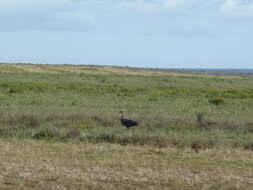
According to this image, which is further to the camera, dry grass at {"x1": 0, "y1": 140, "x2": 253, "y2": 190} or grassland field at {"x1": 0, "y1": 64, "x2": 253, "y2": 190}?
grassland field at {"x1": 0, "y1": 64, "x2": 253, "y2": 190}

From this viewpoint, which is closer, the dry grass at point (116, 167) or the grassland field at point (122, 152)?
the dry grass at point (116, 167)

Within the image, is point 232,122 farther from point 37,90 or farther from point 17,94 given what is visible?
point 37,90

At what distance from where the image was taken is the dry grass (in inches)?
349

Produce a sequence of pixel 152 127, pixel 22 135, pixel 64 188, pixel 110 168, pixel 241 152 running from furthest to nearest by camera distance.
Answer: pixel 152 127, pixel 22 135, pixel 241 152, pixel 110 168, pixel 64 188

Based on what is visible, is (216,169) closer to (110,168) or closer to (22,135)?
(110,168)

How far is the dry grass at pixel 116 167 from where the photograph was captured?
8859mm

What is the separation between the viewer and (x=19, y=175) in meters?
9.29


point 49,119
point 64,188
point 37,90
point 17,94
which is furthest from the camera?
point 37,90

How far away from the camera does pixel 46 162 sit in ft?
34.6

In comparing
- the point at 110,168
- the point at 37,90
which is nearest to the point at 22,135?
the point at 110,168

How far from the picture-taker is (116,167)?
Answer: 10.2 metres

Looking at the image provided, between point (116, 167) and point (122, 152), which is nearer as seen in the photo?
point (116, 167)

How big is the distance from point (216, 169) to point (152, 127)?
214 inches

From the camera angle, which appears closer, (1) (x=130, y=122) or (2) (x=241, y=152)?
(2) (x=241, y=152)
